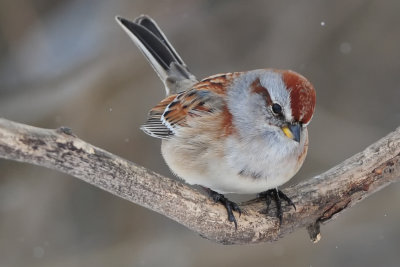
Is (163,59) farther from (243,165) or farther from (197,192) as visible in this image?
(197,192)

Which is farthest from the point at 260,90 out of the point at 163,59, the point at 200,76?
the point at 200,76

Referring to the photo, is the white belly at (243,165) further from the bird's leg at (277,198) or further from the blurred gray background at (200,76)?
the blurred gray background at (200,76)

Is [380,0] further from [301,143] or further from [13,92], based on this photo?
[13,92]

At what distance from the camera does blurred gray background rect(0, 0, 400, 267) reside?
5.92m

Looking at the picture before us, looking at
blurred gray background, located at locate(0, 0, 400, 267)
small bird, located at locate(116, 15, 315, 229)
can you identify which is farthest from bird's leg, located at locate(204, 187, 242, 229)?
blurred gray background, located at locate(0, 0, 400, 267)

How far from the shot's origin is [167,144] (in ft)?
11.6

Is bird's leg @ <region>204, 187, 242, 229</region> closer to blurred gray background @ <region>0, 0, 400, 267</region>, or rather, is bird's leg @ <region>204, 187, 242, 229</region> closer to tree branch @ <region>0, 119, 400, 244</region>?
tree branch @ <region>0, 119, 400, 244</region>

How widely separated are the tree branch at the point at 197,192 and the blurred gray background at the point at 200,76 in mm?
2727

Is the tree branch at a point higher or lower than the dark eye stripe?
lower

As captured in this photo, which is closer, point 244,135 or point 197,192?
point 197,192

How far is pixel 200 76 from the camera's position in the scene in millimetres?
5910

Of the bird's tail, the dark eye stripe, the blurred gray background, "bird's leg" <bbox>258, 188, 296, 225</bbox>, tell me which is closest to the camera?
the dark eye stripe

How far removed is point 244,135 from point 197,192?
0.42m

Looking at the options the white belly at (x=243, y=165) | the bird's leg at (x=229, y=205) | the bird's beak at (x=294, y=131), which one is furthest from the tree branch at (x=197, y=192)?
the bird's beak at (x=294, y=131)
